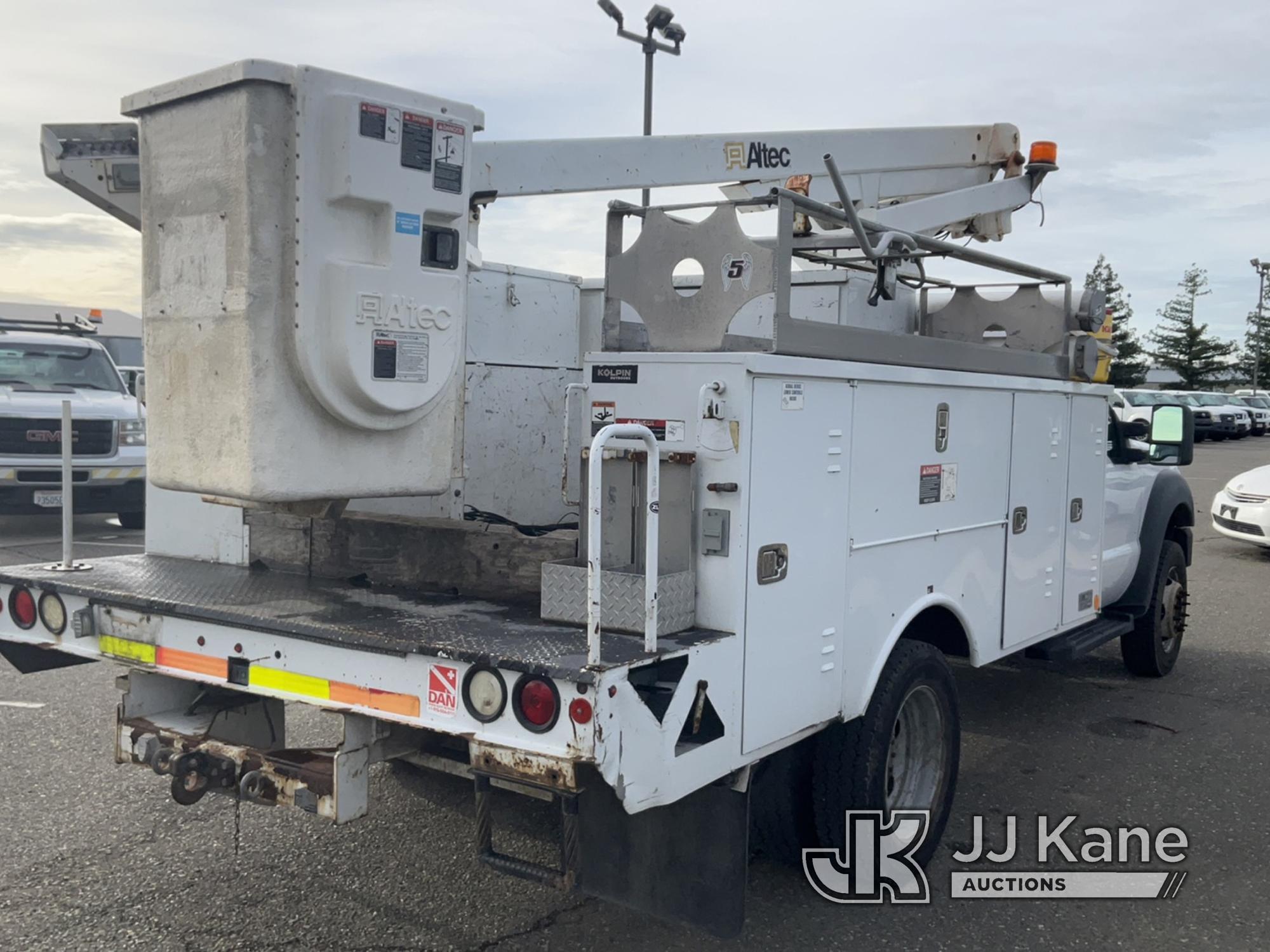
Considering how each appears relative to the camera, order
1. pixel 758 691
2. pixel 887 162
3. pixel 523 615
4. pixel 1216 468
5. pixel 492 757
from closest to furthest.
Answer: pixel 492 757 → pixel 758 691 → pixel 523 615 → pixel 887 162 → pixel 1216 468

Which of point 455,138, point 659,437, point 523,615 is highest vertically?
point 455,138

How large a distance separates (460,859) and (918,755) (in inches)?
69.8

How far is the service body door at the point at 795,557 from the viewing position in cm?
338

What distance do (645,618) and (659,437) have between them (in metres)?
0.66

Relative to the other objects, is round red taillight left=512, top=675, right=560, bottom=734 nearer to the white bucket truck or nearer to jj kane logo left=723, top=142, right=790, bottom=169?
the white bucket truck

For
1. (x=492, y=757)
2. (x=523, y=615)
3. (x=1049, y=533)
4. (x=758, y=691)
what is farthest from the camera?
(x=1049, y=533)

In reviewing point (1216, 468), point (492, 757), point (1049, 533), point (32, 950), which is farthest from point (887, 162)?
point (1216, 468)

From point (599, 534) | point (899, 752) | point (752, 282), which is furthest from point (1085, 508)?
point (599, 534)

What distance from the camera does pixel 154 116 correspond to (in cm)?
369

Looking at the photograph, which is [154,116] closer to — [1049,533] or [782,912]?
[782,912]

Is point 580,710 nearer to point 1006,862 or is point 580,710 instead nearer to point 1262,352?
point 1006,862

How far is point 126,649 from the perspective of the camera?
383cm

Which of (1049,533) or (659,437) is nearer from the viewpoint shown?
(659,437)

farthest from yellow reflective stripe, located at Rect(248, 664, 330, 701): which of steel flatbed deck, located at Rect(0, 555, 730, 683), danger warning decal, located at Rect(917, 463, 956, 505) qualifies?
danger warning decal, located at Rect(917, 463, 956, 505)
